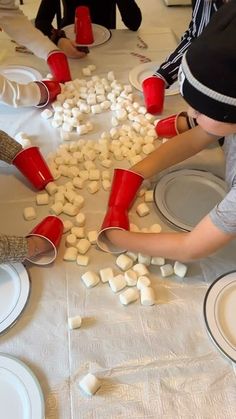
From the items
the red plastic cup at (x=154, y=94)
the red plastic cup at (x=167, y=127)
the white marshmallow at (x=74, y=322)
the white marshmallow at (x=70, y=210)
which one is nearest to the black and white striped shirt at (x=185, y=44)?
the red plastic cup at (x=154, y=94)

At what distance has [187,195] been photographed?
3.11 ft

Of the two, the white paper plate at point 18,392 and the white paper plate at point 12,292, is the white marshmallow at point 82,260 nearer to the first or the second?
the white paper plate at point 12,292

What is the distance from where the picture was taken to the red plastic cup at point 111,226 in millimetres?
835

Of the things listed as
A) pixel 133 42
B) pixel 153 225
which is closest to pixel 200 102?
pixel 153 225

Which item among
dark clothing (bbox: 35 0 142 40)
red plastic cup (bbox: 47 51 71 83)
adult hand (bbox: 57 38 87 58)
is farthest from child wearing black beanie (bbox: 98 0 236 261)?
dark clothing (bbox: 35 0 142 40)

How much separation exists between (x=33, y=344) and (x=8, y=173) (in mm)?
459

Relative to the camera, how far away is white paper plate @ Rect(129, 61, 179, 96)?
125cm

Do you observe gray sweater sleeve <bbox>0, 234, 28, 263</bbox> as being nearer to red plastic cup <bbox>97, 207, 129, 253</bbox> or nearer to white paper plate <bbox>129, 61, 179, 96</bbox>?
red plastic cup <bbox>97, 207, 129, 253</bbox>

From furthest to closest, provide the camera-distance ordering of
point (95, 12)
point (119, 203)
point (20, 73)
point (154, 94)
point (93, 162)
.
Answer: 1. point (95, 12)
2. point (20, 73)
3. point (154, 94)
4. point (93, 162)
5. point (119, 203)

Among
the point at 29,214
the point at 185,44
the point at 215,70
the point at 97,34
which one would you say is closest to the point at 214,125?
the point at 215,70

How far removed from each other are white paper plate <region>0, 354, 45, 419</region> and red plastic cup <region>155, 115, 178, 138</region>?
2.23ft

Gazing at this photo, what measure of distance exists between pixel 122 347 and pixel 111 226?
0.80 feet

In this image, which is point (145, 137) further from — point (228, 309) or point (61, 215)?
point (228, 309)

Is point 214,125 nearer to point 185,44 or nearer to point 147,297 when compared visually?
point 147,297
